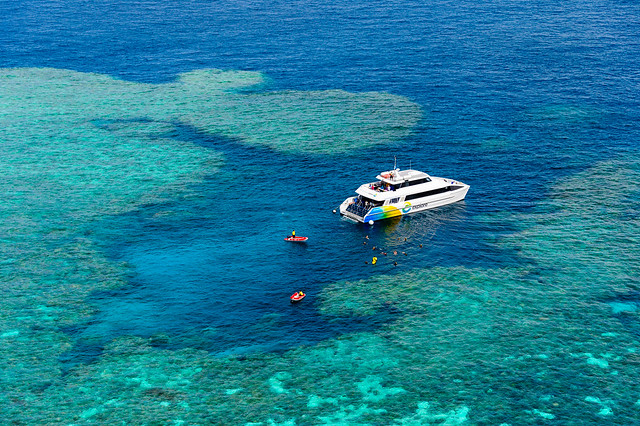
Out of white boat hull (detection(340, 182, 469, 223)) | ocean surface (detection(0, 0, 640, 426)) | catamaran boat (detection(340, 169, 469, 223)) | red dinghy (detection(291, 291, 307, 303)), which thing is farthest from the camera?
catamaran boat (detection(340, 169, 469, 223))

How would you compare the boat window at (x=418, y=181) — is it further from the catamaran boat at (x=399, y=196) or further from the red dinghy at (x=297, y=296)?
the red dinghy at (x=297, y=296)

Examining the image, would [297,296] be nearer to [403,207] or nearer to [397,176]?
[403,207]

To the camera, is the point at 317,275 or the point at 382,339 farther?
the point at 317,275

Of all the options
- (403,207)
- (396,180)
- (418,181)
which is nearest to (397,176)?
(396,180)

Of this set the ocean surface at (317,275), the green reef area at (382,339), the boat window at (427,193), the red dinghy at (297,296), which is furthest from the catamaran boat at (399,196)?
the red dinghy at (297,296)

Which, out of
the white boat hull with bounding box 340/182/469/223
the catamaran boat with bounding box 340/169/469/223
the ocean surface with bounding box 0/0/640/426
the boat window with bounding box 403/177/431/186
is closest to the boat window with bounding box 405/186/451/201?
the catamaran boat with bounding box 340/169/469/223

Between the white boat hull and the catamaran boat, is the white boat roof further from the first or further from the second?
the white boat hull
